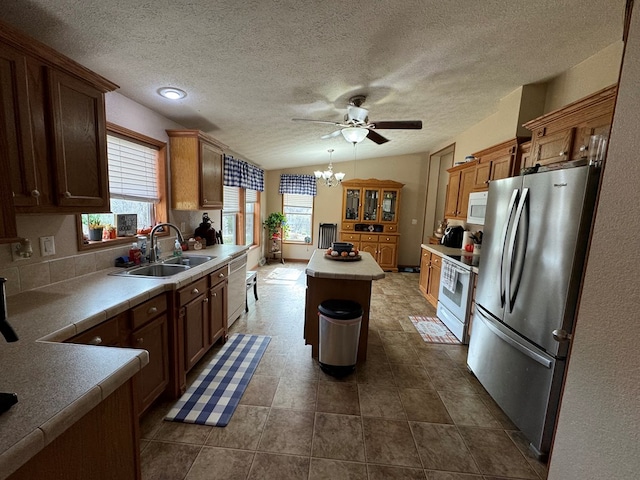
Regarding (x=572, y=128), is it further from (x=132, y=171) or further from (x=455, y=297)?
(x=132, y=171)

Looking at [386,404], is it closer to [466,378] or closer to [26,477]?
[466,378]

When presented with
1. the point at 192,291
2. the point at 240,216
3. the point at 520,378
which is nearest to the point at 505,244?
the point at 520,378

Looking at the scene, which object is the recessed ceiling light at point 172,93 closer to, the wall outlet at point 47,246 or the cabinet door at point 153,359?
the wall outlet at point 47,246

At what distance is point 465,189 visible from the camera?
3879 mm

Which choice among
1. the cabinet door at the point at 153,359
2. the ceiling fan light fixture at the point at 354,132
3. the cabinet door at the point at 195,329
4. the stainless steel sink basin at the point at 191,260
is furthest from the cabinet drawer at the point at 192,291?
the ceiling fan light fixture at the point at 354,132

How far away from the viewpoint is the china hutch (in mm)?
6145

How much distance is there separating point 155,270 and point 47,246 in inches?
29.3

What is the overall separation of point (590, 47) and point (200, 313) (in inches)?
152

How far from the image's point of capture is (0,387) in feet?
2.60

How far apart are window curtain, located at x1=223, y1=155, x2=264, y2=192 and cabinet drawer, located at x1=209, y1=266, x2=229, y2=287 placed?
1.83m

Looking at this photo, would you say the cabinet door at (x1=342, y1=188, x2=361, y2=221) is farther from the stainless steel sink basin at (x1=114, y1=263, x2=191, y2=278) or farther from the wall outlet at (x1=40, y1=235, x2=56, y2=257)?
the wall outlet at (x1=40, y1=235, x2=56, y2=257)

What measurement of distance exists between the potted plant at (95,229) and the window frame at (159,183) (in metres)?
0.04

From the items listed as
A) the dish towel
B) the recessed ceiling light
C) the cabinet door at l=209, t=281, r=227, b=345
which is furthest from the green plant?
the recessed ceiling light

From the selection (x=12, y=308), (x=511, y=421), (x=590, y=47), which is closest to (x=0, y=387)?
(x=12, y=308)
